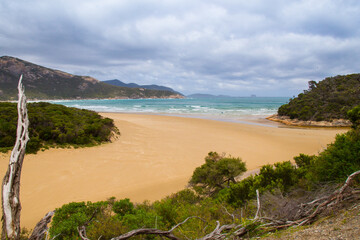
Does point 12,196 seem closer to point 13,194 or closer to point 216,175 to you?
point 13,194

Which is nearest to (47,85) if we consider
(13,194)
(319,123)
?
(319,123)

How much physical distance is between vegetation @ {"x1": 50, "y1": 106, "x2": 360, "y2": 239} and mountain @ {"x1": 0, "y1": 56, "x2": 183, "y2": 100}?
89778 mm

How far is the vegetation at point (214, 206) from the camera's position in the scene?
288 cm

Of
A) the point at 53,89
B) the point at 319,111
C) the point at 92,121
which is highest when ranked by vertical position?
the point at 53,89

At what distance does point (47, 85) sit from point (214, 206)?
425 ft

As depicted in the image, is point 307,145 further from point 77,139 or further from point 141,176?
point 77,139

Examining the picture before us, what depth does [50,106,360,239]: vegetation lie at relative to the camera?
2.88 meters

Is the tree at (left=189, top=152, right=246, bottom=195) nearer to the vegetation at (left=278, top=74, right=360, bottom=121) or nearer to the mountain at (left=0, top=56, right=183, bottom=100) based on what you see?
the vegetation at (left=278, top=74, right=360, bottom=121)

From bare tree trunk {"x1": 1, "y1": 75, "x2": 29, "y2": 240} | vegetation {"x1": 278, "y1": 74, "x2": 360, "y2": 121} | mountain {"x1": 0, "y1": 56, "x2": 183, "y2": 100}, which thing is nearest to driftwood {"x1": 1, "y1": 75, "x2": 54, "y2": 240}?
bare tree trunk {"x1": 1, "y1": 75, "x2": 29, "y2": 240}

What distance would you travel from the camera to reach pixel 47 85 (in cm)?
10638

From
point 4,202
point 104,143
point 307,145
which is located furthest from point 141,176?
point 307,145

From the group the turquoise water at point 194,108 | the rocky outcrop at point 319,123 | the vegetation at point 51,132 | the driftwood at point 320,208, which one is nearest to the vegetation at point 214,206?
the driftwood at point 320,208

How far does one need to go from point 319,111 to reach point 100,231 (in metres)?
33.6

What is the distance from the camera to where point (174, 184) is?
7855 millimetres
